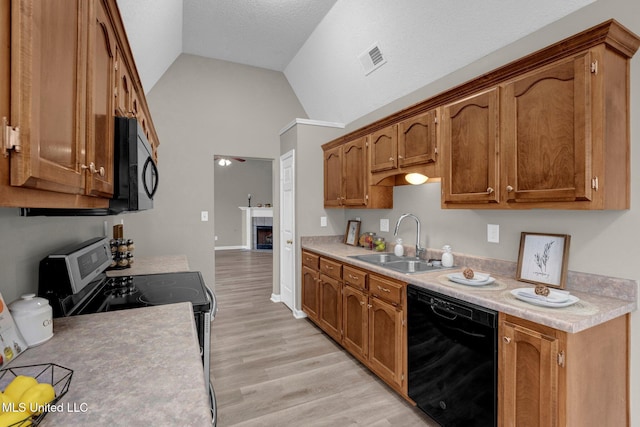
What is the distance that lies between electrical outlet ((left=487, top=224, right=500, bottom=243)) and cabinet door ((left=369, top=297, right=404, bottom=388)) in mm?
818

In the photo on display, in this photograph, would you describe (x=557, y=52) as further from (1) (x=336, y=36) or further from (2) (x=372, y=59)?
(1) (x=336, y=36)

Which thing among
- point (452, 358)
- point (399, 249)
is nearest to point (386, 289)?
point (452, 358)

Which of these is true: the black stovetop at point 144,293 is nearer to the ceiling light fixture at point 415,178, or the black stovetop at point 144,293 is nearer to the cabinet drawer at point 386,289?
the cabinet drawer at point 386,289

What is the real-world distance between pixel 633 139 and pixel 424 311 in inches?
54.2

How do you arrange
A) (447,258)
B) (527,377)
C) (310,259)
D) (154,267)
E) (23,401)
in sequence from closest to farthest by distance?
(23,401) < (527,377) < (447,258) < (154,267) < (310,259)

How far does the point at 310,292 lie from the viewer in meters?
3.59

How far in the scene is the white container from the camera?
41.1 inches

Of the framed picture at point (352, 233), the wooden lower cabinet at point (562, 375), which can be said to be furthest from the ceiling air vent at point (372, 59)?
the wooden lower cabinet at point (562, 375)

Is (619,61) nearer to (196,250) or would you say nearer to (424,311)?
(424,311)

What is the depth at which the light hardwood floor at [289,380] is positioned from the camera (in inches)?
80.2

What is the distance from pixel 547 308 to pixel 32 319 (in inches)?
79.9

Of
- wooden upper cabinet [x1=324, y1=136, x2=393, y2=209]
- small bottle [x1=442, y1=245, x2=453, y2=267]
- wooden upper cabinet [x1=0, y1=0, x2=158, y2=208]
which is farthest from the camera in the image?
wooden upper cabinet [x1=324, y1=136, x2=393, y2=209]

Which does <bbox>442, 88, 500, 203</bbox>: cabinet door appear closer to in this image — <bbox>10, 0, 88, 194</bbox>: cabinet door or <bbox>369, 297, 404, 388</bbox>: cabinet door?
<bbox>369, 297, 404, 388</bbox>: cabinet door

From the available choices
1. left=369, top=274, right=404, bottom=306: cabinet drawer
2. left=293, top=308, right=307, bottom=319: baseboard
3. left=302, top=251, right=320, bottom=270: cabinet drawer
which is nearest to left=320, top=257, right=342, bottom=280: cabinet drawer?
left=302, top=251, right=320, bottom=270: cabinet drawer
